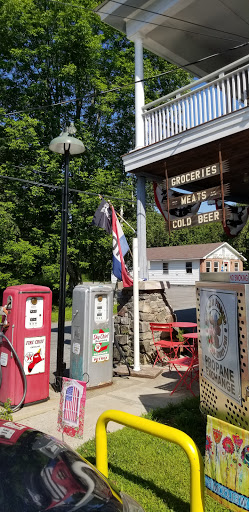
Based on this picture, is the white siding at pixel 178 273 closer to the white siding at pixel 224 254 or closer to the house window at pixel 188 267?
the house window at pixel 188 267

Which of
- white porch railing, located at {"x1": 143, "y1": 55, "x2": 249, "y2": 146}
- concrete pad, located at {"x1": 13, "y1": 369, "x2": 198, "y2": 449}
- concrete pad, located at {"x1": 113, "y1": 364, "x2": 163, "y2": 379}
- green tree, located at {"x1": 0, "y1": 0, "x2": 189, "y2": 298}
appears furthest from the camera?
green tree, located at {"x1": 0, "y1": 0, "x2": 189, "y2": 298}

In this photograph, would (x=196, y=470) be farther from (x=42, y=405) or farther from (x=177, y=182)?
(x=177, y=182)

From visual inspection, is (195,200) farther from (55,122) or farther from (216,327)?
(55,122)

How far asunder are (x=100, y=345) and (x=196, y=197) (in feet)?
11.4

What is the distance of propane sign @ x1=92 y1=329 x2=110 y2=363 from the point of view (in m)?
6.21

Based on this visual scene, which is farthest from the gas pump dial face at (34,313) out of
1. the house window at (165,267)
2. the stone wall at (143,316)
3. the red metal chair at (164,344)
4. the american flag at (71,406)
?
the house window at (165,267)

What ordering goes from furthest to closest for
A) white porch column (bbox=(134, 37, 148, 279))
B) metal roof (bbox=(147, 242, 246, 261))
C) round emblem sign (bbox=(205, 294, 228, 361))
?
1. metal roof (bbox=(147, 242, 246, 261))
2. white porch column (bbox=(134, 37, 148, 279))
3. round emblem sign (bbox=(205, 294, 228, 361))

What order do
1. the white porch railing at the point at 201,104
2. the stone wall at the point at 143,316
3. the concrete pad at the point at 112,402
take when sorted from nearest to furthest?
the concrete pad at the point at 112,402 < the white porch railing at the point at 201,104 < the stone wall at the point at 143,316

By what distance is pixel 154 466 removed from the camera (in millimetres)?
3559

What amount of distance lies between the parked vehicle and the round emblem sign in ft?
5.10

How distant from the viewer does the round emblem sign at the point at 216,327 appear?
10.6ft

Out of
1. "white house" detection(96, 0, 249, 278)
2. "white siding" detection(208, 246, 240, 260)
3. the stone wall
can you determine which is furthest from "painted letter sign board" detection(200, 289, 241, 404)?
"white siding" detection(208, 246, 240, 260)

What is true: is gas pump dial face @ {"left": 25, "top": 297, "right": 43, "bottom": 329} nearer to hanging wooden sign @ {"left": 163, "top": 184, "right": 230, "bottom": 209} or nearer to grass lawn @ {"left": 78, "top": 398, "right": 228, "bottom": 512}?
grass lawn @ {"left": 78, "top": 398, "right": 228, "bottom": 512}

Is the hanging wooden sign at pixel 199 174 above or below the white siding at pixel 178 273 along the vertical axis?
above
